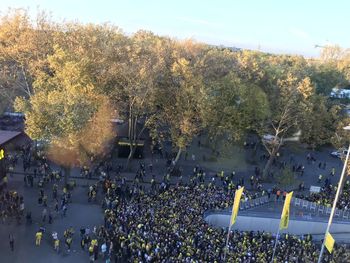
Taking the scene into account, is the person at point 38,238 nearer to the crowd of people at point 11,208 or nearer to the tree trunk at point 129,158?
the crowd of people at point 11,208

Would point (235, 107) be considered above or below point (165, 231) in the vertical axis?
above

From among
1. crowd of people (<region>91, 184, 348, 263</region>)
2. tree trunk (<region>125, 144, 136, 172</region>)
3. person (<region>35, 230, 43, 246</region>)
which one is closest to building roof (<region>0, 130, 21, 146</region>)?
person (<region>35, 230, 43, 246</region>)

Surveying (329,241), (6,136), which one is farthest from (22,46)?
(329,241)

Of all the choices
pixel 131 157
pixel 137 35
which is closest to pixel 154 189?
pixel 131 157

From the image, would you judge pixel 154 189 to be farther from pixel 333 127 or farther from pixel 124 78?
pixel 333 127

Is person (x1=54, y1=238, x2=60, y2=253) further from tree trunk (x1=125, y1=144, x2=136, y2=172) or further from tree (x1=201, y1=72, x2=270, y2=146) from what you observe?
tree (x1=201, y1=72, x2=270, y2=146)

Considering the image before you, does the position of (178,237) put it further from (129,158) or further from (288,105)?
(288,105)

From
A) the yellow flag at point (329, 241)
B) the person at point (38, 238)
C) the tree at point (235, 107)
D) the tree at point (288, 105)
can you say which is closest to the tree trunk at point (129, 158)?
the tree at point (235, 107)

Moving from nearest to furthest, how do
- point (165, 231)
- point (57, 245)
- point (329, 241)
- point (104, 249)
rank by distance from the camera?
point (329, 241) → point (104, 249) → point (57, 245) → point (165, 231)

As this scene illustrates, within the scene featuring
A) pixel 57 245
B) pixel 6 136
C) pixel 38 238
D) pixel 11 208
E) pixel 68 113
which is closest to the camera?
pixel 57 245
